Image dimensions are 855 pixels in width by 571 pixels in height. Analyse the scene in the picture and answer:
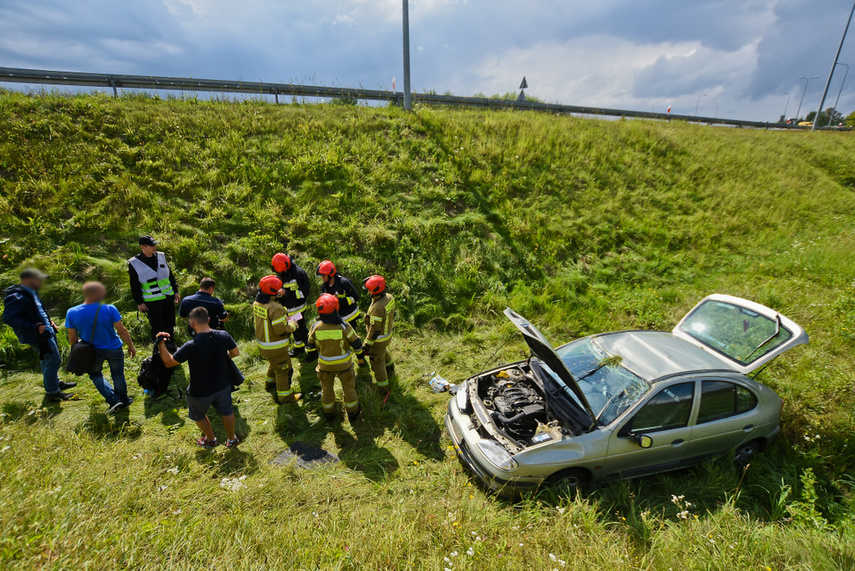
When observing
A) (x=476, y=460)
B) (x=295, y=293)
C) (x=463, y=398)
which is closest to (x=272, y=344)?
(x=295, y=293)

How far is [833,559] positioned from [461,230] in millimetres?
7594

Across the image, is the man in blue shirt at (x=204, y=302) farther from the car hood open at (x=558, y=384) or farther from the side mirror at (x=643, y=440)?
the side mirror at (x=643, y=440)

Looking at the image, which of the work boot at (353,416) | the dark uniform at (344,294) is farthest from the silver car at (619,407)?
the dark uniform at (344,294)

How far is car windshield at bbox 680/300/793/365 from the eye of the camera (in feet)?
15.2

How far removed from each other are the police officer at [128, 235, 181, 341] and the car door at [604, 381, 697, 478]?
651 centimetres

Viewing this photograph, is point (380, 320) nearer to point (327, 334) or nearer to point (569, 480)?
point (327, 334)

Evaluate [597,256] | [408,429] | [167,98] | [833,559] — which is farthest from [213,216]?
[833,559]

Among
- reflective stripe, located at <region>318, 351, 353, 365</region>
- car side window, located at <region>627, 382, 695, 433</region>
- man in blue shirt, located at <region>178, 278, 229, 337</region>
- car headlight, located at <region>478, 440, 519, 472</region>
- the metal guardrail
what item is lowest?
car headlight, located at <region>478, 440, 519, 472</region>

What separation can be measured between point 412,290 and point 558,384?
3960 mm

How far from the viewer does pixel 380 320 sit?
511 cm

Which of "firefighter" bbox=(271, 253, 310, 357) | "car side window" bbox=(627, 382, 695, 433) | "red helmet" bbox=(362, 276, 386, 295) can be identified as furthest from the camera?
"firefighter" bbox=(271, 253, 310, 357)

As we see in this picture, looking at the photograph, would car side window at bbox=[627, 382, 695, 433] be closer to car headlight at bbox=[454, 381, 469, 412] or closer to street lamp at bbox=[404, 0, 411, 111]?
car headlight at bbox=[454, 381, 469, 412]

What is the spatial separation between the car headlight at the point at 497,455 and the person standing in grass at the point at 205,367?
300 centimetres

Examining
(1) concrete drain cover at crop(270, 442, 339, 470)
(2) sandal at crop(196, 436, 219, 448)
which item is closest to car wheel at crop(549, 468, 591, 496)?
(1) concrete drain cover at crop(270, 442, 339, 470)
